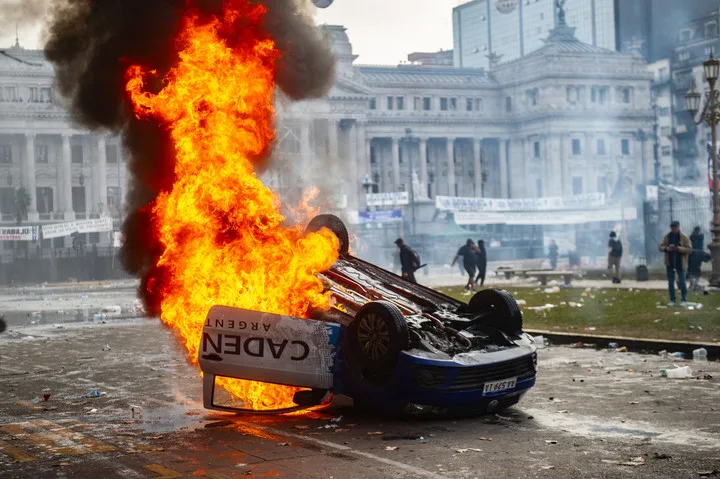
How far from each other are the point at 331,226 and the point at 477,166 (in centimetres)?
10093

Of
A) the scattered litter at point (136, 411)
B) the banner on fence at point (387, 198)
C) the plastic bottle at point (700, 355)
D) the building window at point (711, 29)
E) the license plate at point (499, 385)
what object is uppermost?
the building window at point (711, 29)

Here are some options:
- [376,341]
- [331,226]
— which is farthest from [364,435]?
[331,226]

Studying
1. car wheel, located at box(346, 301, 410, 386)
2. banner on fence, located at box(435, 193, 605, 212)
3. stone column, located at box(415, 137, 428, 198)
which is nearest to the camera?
car wheel, located at box(346, 301, 410, 386)

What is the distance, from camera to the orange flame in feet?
30.8

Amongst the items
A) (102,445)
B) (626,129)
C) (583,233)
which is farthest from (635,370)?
(626,129)

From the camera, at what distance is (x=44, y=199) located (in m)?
88.9

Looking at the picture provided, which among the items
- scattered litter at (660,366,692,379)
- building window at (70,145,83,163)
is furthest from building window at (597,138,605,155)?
scattered litter at (660,366,692,379)

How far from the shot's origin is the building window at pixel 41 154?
89.9 meters

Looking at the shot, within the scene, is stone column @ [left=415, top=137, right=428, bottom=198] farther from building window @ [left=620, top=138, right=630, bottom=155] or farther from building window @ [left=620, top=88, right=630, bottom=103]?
building window @ [left=620, top=138, right=630, bottom=155]

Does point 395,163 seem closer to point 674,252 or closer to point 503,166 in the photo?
point 503,166

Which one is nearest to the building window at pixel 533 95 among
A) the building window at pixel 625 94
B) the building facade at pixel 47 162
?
the building window at pixel 625 94

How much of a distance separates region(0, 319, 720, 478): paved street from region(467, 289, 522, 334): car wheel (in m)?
0.81

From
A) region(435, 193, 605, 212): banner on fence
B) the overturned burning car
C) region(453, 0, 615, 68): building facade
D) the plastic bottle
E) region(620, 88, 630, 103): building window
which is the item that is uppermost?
region(453, 0, 615, 68): building facade

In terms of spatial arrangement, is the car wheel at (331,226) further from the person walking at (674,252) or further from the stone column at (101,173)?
→ the stone column at (101,173)
